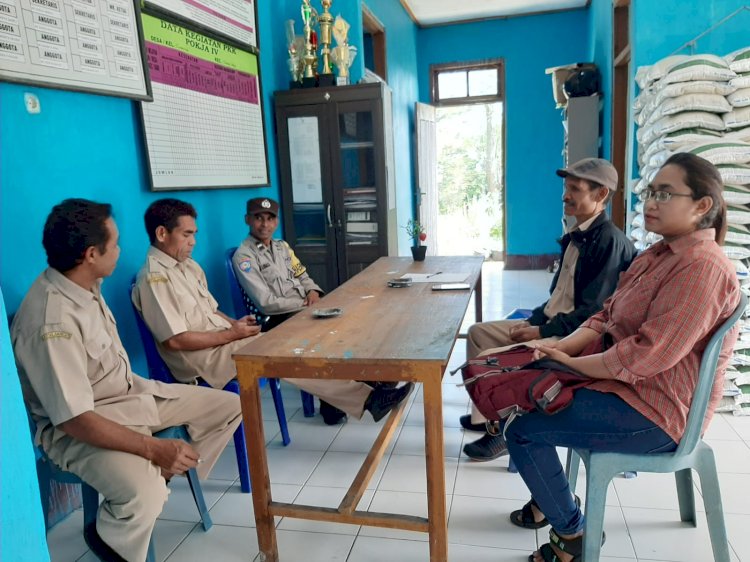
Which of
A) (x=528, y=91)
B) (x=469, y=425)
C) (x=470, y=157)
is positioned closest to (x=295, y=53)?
(x=469, y=425)

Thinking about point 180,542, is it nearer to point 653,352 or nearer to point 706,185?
point 653,352

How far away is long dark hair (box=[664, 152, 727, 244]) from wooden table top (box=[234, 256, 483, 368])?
31.5 inches

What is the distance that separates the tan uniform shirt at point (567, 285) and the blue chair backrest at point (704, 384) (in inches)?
30.9

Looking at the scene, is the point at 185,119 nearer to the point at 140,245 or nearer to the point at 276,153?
the point at 140,245

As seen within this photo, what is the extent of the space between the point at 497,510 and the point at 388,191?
8.02 ft

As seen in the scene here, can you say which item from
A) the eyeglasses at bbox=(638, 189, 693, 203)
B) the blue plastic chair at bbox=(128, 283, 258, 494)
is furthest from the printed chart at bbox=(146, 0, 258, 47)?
the eyeglasses at bbox=(638, 189, 693, 203)

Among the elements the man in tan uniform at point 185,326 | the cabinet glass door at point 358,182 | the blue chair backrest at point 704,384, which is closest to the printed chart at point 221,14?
the cabinet glass door at point 358,182

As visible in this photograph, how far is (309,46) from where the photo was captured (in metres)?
3.83

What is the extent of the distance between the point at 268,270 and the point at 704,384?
2167 millimetres

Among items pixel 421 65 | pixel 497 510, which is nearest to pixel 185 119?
pixel 497 510

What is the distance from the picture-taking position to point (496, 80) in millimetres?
7160

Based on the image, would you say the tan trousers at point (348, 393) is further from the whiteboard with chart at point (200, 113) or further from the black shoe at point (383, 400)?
the whiteboard with chart at point (200, 113)

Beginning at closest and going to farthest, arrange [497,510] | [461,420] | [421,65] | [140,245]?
[497,510]
[140,245]
[461,420]
[421,65]

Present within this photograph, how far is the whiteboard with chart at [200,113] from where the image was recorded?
2.68 m
